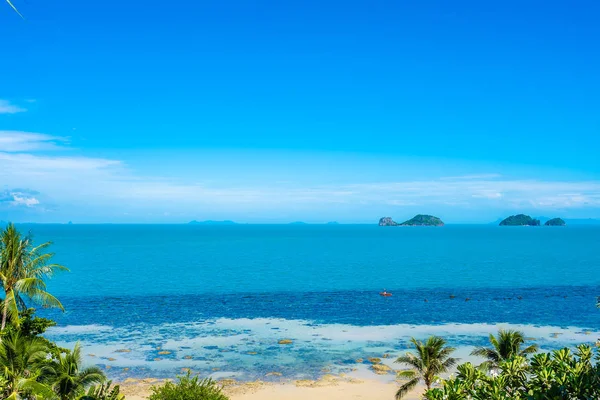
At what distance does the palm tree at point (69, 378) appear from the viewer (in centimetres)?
2633

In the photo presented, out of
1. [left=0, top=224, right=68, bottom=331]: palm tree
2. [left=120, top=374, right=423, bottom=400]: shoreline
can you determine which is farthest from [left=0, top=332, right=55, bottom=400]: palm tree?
[left=120, top=374, right=423, bottom=400]: shoreline

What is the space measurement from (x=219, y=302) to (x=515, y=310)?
47.6 meters

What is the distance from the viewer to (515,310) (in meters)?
75.1

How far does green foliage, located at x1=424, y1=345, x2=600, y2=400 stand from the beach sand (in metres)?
27.4

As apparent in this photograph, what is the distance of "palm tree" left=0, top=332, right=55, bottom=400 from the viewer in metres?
23.9

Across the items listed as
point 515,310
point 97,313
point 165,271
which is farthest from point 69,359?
point 165,271

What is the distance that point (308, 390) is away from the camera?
137 ft

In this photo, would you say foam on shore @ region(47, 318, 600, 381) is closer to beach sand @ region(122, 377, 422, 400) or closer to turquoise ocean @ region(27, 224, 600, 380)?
turquoise ocean @ region(27, 224, 600, 380)

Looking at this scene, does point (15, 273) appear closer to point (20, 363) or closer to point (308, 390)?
point (20, 363)

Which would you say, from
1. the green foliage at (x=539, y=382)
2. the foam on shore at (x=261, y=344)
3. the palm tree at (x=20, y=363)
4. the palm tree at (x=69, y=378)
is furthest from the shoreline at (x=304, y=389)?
the green foliage at (x=539, y=382)

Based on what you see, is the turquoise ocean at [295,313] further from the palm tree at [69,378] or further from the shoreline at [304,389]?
the palm tree at [69,378]

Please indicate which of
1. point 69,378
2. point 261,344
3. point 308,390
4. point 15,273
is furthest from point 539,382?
point 261,344

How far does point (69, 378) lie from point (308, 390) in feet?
70.8

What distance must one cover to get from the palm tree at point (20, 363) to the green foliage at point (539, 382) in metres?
19.0
